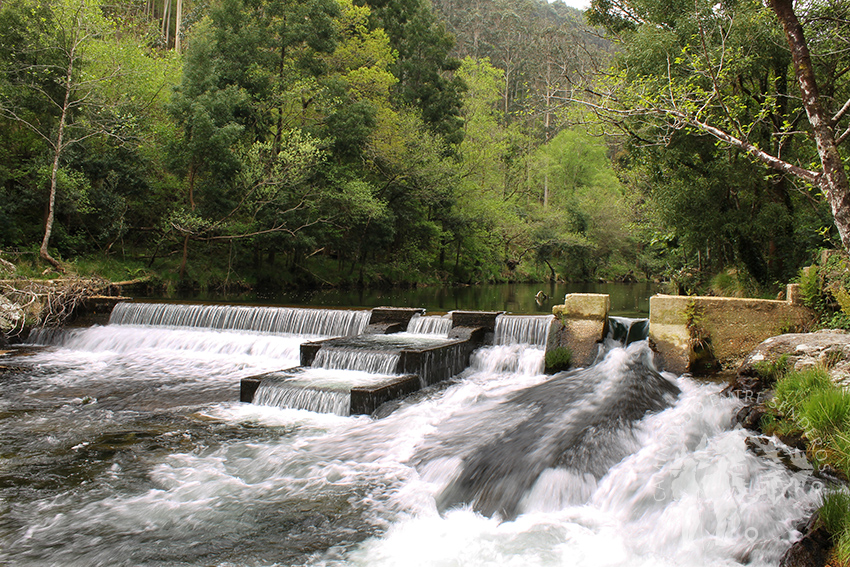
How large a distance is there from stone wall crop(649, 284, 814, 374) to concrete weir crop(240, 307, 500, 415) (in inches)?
151

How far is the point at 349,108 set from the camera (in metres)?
26.1

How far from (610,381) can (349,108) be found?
21263 mm

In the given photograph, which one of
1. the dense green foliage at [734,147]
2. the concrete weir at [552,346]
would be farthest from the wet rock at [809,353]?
the dense green foliage at [734,147]

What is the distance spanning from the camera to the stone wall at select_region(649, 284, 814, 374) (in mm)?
9258

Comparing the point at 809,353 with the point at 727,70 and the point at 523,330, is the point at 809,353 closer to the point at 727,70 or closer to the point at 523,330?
the point at 727,70

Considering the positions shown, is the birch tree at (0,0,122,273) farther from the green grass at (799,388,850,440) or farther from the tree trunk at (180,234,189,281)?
the green grass at (799,388,850,440)

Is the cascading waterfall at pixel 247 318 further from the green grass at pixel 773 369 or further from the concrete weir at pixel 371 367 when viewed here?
the green grass at pixel 773 369

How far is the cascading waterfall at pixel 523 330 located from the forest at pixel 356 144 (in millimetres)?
4300

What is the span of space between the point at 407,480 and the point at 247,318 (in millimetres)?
10300

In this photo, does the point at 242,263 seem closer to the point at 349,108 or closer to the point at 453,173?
the point at 349,108

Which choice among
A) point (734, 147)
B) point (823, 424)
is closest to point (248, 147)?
point (734, 147)

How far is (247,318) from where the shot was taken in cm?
1478

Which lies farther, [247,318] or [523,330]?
[247,318]

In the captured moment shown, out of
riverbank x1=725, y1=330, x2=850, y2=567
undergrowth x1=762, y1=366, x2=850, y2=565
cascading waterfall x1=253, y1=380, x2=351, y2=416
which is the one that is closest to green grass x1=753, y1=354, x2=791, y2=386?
riverbank x1=725, y1=330, x2=850, y2=567
